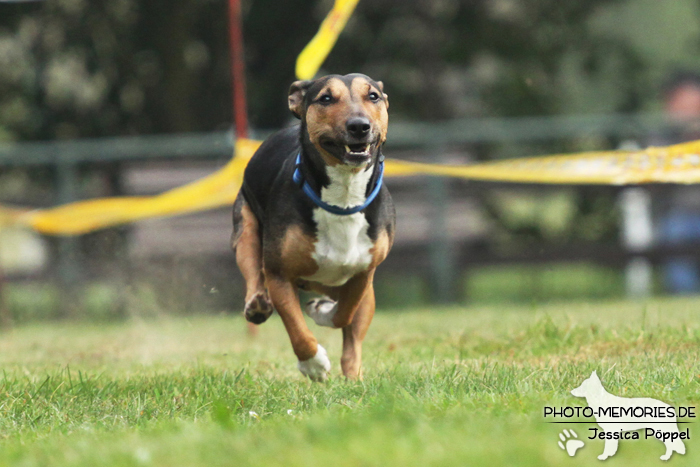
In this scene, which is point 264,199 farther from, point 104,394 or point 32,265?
point 32,265

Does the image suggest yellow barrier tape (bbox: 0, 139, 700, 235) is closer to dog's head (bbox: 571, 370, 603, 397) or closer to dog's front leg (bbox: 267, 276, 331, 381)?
dog's front leg (bbox: 267, 276, 331, 381)

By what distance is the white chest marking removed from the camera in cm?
417

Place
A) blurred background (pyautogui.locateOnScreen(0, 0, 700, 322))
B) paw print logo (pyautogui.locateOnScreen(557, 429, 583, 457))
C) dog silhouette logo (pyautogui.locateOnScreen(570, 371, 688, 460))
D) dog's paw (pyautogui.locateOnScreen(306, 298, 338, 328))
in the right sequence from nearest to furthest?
paw print logo (pyautogui.locateOnScreen(557, 429, 583, 457))
dog silhouette logo (pyautogui.locateOnScreen(570, 371, 688, 460))
dog's paw (pyautogui.locateOnScreen(306, 298, 338, 328))
blurred background (pyautogui.locateOnScreen(0, 0, 700, 322))

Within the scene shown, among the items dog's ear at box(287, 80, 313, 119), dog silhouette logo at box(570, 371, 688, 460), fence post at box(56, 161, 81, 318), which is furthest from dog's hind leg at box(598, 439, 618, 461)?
fence post at box(56, 161, 81, 318)

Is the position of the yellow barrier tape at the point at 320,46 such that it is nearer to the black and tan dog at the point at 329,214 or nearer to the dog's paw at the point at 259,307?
the black and tan dog at the point at 329,214

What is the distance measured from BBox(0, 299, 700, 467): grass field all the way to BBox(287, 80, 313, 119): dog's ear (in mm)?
1229

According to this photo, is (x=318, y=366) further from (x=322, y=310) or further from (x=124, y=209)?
(x=124, y=209)

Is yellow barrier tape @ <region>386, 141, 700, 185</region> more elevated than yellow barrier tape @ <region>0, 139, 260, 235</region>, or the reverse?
yellow barrier tape @ <region>386, 141, 700, 185</region>

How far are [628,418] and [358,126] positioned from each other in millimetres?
1645

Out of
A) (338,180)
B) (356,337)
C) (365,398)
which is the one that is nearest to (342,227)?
(338,180)

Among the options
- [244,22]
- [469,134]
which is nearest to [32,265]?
[244,22]

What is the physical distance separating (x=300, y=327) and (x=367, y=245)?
Answer: 0.48 m

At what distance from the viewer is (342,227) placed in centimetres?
420

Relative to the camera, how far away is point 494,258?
11.1 meters
